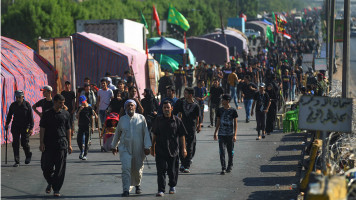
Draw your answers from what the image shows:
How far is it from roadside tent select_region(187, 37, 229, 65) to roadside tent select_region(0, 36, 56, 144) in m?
28.8

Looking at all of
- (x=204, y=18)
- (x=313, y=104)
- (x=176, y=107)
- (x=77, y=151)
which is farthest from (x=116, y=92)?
(x=204, y=18)

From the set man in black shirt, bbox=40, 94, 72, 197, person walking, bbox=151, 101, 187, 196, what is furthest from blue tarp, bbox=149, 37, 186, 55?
man in black shirt, bbox=40, 94, 72, 197

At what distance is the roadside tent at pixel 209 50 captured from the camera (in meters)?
48.9

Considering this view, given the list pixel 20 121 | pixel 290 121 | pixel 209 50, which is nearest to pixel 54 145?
pixel 20 121

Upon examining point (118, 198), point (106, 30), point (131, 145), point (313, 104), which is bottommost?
point (118, 198)

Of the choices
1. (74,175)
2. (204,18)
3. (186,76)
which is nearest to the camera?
(74,175)

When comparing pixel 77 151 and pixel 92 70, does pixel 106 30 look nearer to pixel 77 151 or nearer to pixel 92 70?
pixel 92 70

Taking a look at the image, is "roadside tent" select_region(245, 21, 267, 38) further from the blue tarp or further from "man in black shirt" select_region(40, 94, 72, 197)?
"man in black shirt" select_region(40, 94, 72, 197)

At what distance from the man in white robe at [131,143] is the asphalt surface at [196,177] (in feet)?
1.23

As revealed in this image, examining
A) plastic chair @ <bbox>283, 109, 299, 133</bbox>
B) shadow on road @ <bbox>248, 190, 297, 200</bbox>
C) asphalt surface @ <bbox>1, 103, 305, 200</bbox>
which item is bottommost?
shadow on road @ <bbox>248, 190, 297, 200</bbox>

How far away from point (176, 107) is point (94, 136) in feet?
18.7

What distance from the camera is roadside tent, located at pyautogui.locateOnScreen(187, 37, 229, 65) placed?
1925 inches

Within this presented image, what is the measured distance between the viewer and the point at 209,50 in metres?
49.4

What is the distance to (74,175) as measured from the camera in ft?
41.8
